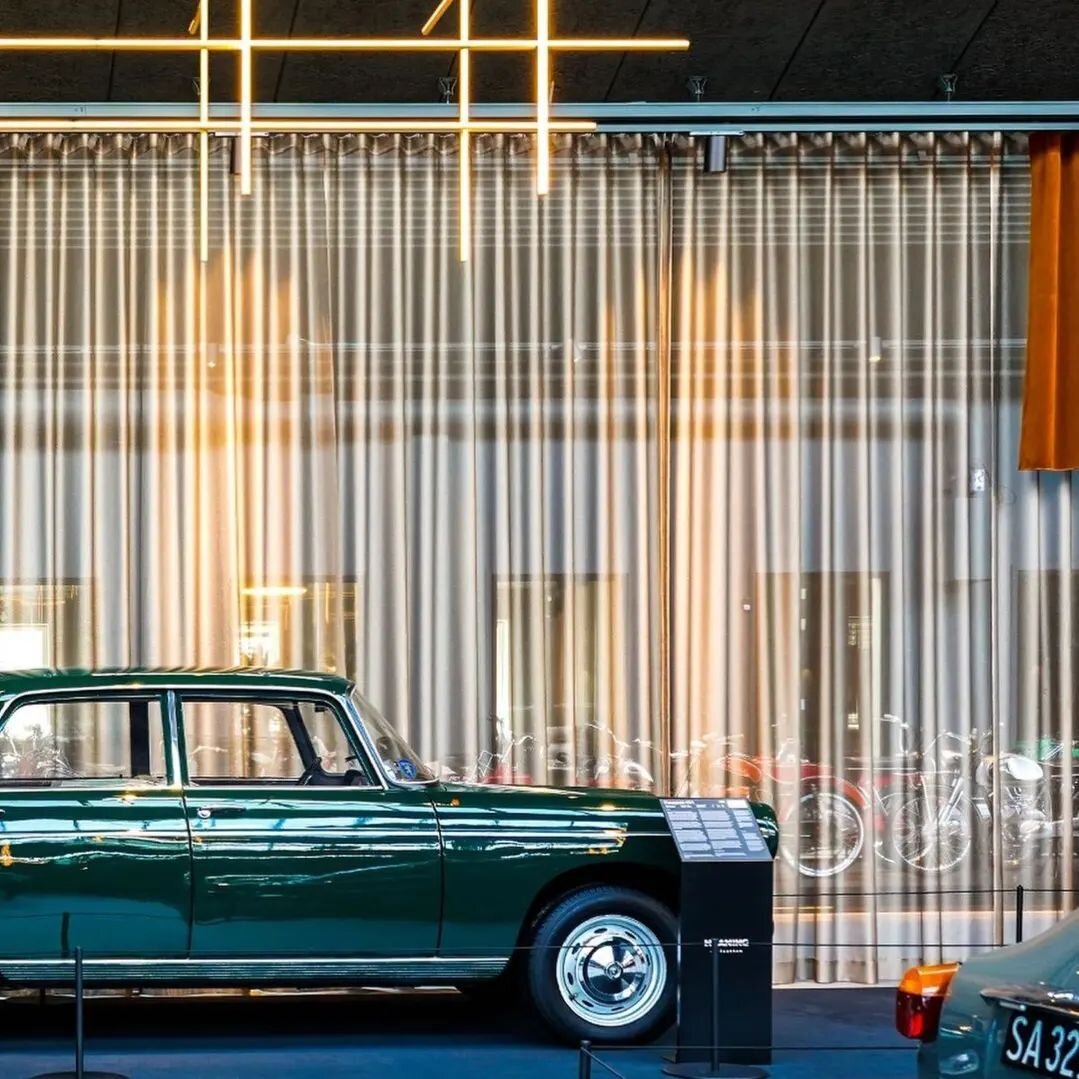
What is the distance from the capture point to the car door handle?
27.2ft

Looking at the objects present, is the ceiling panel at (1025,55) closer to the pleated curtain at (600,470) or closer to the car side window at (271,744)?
the pleated curtain at (600,470)

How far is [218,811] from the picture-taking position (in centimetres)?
831

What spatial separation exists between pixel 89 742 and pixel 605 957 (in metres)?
2.53

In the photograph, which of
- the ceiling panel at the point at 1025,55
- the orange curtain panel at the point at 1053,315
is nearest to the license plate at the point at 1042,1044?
the orange curtain panel at the point at 1053,315

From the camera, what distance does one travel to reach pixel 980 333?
11.1 m

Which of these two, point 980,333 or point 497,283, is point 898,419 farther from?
point 497,283

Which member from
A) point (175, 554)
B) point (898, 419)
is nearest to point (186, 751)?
point (175, 554)

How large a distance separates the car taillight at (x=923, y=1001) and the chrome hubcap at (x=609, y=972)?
3620mm

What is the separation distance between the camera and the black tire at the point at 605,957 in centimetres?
847

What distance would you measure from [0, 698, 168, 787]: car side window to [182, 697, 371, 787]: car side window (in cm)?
18

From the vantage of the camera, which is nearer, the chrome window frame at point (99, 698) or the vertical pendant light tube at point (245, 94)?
the vertical pendant light tube at point (245, 94)

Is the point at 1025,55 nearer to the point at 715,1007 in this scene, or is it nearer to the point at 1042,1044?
the point at 715,1007

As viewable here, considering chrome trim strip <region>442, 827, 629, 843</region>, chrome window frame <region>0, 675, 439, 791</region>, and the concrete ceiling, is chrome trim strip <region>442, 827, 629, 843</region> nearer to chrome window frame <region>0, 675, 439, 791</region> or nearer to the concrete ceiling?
chrome window frame <region>0, 675, 439, 791</region>

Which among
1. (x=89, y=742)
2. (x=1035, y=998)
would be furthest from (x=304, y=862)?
(x=1035, y=998)
